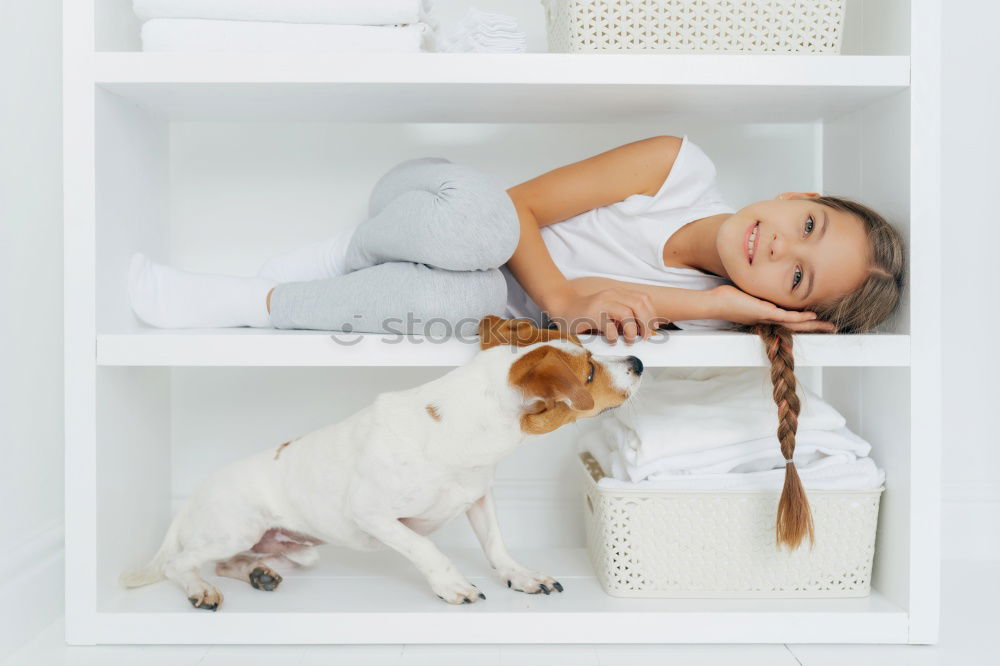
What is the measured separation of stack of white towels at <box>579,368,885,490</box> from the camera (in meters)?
1.16

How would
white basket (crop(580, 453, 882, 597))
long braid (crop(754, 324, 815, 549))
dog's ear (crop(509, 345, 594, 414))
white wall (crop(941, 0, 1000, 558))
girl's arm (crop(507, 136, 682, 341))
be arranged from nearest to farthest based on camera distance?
dog's ear (crop(509, 345, 594, 414))
long braid (crop(754, 324, 815, 549))
white basket (crop(580, 453, 882, 597))
girl's arm (crop(507, 136, 682, 341))
white wall (crop(941, 0, 1000, 558))

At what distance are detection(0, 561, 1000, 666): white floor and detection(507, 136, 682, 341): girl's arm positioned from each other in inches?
19.7

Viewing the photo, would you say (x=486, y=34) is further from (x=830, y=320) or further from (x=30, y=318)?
(x=30, y=318)

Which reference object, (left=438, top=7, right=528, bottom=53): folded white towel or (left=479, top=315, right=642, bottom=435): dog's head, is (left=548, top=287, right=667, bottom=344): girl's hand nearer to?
(left=479, top=315, right=642, bottom=435): dog's head

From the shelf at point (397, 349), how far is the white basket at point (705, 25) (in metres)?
0.41

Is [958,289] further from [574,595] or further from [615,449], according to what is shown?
[574,595]

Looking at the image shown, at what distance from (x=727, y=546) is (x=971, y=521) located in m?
0.65

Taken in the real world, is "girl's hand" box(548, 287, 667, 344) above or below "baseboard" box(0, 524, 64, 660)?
above

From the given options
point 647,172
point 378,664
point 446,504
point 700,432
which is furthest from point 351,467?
point 647,172

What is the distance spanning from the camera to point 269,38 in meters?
1.13

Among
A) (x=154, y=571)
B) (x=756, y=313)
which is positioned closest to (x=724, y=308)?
(x=756, y=313)

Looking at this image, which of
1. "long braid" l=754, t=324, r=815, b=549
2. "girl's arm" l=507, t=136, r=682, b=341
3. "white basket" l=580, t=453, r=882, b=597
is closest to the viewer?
"long braid" l=754, t=324, r=815, b=549

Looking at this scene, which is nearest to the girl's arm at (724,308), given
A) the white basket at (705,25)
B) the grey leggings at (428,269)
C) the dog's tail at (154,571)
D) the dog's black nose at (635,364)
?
the dog's black nose at (635,364)

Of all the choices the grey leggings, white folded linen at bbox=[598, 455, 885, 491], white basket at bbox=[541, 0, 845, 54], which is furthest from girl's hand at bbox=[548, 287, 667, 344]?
white basket at bbox=[541, 0, 845, 54]
